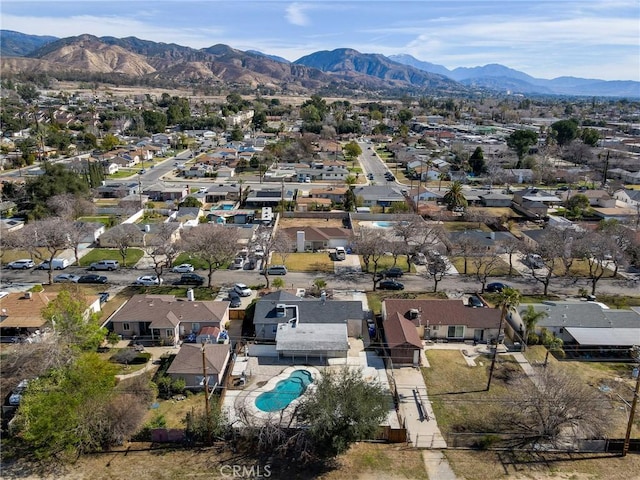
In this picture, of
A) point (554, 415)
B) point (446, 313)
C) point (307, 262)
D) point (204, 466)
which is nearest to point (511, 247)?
point (446, 313)

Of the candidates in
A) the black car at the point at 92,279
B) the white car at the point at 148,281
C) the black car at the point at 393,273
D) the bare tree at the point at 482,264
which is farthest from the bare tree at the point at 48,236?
the bare tree at the point at 482,264

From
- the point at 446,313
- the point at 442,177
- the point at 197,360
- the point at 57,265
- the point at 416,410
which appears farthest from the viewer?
the point at 442,177

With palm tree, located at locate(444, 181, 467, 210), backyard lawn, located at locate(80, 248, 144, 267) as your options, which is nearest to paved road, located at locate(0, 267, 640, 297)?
backyard lawn, located at locate(80, 248, 144, 267)

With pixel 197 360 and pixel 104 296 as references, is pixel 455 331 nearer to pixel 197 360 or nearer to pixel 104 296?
pixel 197 360

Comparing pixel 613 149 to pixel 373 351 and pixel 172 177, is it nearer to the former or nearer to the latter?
pixel 172 177

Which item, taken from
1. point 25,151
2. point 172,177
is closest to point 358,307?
point 172,177

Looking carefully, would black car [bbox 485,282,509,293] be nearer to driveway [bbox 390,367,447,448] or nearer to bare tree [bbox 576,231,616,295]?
bare tree [bbox 576,231,616,295]

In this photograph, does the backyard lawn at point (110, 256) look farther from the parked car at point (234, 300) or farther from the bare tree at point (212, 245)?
the parked car at point (234, 300)
